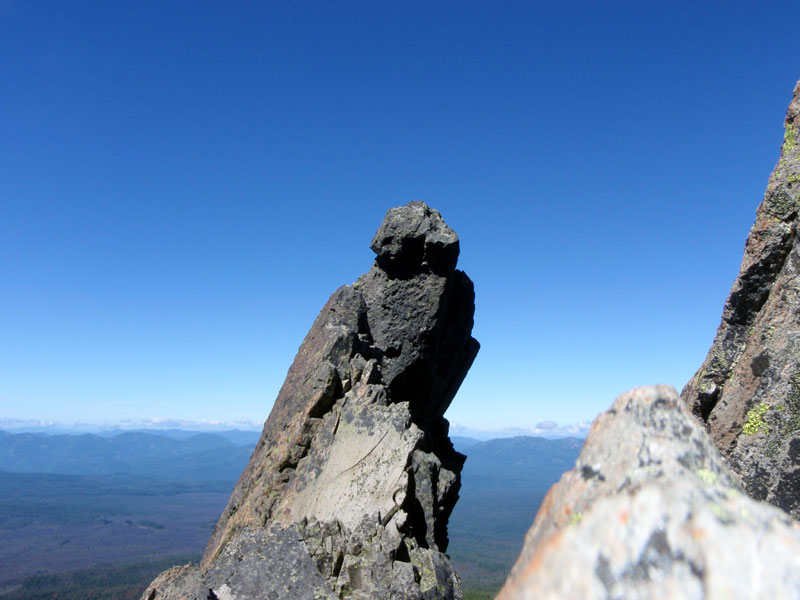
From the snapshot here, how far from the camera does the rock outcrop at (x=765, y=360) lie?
31.3 feet

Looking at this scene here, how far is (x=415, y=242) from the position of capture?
21297mm

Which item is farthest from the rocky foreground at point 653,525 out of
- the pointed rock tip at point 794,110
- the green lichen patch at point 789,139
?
the pointed rock tip at point 794,110

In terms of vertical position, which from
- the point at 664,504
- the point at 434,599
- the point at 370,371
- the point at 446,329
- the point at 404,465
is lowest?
the point at 434,599

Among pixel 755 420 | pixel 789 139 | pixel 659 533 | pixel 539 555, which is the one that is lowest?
pixel 539 555

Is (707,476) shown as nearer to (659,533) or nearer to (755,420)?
(659,533)

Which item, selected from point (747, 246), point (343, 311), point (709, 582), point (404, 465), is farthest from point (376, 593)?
point (709, 582)

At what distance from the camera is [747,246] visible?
1161 cm

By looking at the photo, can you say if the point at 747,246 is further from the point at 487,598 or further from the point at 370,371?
the point at 487,598

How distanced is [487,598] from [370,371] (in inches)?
5089

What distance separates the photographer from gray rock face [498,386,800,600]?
9.61ft

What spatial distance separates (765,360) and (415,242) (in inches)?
506

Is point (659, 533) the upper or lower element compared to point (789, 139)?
lower

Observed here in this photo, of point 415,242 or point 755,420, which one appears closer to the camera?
point 755,420

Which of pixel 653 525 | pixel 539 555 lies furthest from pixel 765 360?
pixel 539 555
